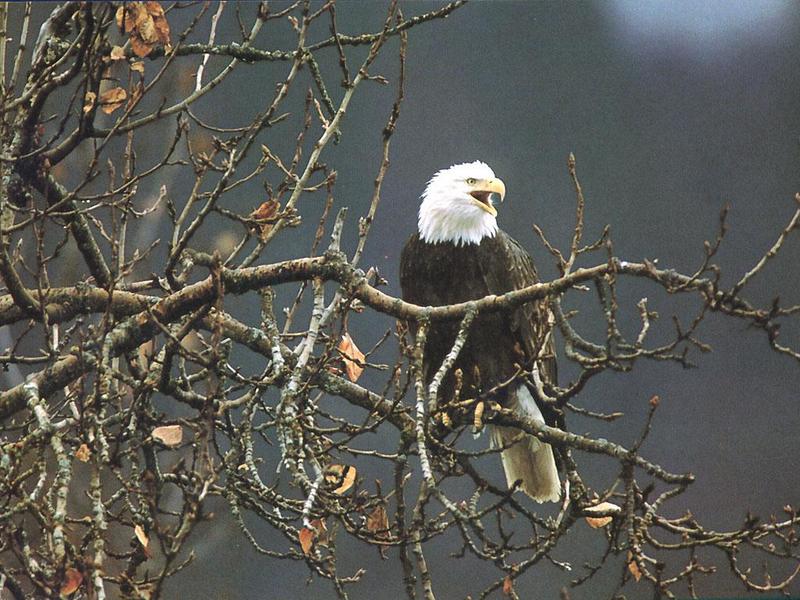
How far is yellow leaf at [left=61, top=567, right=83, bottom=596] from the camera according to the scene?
1775 mm

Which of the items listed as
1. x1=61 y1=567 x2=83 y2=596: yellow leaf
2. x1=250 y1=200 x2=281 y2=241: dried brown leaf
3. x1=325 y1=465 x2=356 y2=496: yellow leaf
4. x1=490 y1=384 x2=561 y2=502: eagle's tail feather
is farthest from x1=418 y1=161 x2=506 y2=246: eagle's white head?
x1=61 y1=567 x2=83 y2=596: yellow leaf

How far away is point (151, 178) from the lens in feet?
17.9

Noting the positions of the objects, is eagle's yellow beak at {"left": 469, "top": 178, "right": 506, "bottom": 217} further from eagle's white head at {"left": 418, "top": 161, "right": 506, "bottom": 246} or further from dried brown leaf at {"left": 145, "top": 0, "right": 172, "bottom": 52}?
dried brown leaf at {"left": 145, "top": 0, "right": 172, "bottom": 52}

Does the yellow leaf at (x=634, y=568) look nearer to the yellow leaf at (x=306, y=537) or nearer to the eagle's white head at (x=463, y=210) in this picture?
the yellow leaf at (x=306, y=537)

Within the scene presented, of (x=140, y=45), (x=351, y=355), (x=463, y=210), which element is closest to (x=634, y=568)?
(x=351, y=355)

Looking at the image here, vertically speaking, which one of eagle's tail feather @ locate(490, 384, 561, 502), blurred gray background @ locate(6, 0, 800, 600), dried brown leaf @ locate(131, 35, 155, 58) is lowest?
dried brown leaf @ locate(131, 35, 155, 58)

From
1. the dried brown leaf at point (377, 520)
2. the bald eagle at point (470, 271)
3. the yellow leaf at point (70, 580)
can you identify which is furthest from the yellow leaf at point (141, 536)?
the bald eagle at point (470, 271)

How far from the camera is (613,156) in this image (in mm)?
4957

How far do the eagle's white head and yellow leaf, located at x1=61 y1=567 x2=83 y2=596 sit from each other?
1.97 m

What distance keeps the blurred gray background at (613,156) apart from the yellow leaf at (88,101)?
240 centimetres

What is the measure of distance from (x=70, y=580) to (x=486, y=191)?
212 centimetres

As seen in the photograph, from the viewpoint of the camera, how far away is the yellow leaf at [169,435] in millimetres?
2566

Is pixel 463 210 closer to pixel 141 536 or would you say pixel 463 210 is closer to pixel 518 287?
pixel 518 287

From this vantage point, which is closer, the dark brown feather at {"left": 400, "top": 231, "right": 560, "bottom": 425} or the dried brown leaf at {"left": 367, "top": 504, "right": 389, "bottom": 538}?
the dried brown leaf at {"left": 367, "top": 504, "right": 389, "bottom": 538}
